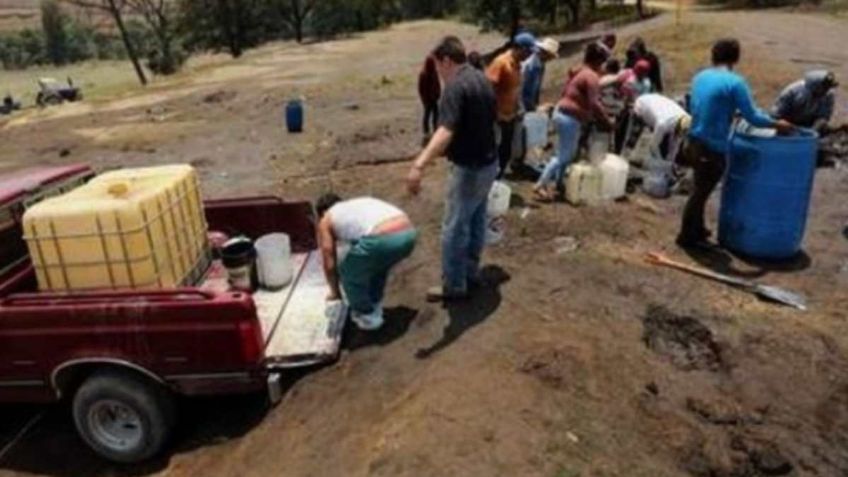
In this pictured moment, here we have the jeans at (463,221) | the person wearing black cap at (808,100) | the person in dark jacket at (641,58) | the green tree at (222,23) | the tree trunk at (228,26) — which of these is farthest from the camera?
the green tree at (222,23)

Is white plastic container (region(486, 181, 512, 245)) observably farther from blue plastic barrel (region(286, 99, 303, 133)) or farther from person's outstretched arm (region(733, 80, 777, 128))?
blue plastic barrel (region(286, 99, 303, 133))

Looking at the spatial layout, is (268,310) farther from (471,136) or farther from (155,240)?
(471,136)

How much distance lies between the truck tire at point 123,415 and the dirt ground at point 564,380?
7.5 inches

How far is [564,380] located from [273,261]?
2.81 meters

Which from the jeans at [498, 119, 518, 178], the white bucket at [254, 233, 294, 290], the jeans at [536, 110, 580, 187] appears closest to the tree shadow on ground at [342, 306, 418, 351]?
the white bucket at [254, 233, 294, 290]

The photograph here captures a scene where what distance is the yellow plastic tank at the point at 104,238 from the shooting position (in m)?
6.08

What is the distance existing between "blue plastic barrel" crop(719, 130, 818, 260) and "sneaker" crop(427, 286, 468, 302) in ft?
9.55

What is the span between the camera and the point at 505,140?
9.97m

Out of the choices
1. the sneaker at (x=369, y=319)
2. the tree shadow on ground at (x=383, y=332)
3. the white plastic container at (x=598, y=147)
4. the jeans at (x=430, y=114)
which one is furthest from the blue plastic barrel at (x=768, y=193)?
the jeans at (x=430, y=114)

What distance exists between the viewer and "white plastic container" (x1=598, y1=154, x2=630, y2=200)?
9.66m

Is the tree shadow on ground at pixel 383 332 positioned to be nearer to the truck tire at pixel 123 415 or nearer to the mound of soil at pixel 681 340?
the truck tire at pixel 123 415

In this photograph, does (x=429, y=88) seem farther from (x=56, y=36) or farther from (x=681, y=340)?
(x=56, y=36)

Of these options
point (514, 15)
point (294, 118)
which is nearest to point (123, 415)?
point (294, 118)

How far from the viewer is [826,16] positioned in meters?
29.3
